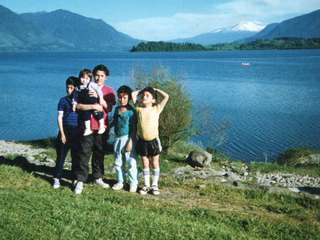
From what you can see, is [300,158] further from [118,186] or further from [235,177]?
[118,186]

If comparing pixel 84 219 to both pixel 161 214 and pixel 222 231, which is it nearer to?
pixel 161 214

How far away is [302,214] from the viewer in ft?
16.7

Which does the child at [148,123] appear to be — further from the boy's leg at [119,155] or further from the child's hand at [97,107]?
the child's hand at [97,107]

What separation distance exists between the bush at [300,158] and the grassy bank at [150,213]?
11705mm

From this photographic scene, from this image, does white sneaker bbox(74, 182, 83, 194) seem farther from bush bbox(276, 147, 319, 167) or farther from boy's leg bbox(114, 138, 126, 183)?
bush bbox(276, 147, 319, 167)

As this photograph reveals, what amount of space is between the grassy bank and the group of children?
562 mm

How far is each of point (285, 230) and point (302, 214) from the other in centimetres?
95

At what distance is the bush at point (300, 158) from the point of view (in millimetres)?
16372

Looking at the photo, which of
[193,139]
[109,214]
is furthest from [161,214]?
[193,139]

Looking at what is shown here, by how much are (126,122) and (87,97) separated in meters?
0.85

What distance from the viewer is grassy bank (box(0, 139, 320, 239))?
4027 millimetres

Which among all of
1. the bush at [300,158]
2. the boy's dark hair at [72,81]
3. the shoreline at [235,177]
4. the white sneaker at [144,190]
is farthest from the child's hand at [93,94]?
the bush at [300,158]

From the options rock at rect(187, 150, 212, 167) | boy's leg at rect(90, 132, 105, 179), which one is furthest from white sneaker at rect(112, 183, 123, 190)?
rock at rect(187, 150, 212, 167)

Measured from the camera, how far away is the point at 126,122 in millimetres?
5539
